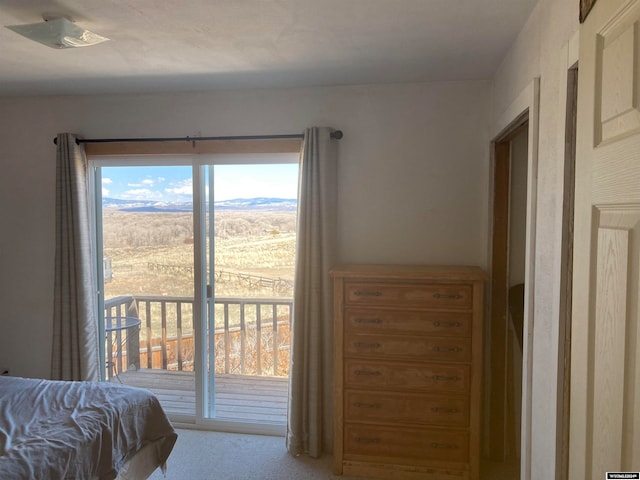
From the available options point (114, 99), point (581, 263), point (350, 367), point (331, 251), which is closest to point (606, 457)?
point (581, 263)

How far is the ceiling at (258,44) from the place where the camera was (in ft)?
5.44

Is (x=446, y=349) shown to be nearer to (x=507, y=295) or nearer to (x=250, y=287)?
(x=507, y=295)

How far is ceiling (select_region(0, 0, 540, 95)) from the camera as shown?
1.66 m

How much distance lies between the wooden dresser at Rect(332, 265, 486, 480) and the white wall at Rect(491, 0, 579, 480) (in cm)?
65

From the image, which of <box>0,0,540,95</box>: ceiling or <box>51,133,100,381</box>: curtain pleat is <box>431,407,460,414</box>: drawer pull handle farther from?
<box>51,133,100,381</box>: curtain pleat

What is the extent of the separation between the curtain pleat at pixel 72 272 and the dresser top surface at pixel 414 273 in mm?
1829

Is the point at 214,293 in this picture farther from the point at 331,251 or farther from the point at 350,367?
the point at 350,367

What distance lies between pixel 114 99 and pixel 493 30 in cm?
253

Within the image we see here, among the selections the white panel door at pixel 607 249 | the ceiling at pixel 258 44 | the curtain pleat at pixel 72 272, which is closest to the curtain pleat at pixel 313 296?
the ceiling at pixel 258 44

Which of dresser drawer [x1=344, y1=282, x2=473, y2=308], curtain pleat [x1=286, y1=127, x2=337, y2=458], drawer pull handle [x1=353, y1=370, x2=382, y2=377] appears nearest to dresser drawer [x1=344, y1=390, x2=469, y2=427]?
drawer pull handle [x1=353, y1=370, x2=382, y2=377]

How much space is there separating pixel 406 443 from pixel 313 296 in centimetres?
103

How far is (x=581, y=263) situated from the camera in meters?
0.99

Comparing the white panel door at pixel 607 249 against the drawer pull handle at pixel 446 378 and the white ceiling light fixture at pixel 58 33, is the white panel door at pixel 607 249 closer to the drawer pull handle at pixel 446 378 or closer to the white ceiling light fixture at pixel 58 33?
the drawer pull handle at pixel 446 378

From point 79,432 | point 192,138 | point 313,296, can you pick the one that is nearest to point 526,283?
point 313,296
